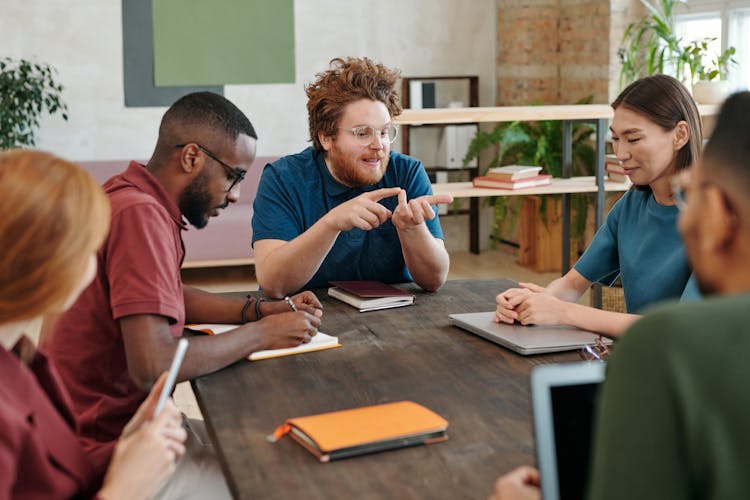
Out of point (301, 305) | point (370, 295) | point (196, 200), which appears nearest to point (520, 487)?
point (196, 200)

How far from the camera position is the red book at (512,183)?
5164mm

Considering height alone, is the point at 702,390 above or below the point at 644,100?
below

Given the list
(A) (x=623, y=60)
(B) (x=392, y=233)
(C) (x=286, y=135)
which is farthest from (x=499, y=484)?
(C) (x=286, y=135)

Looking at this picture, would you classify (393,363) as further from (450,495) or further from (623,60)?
(623,60)

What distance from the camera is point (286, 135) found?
7023mm

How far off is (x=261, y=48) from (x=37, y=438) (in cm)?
587

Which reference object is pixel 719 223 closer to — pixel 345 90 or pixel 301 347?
pixel 301 347

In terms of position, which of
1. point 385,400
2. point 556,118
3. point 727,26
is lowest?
point 385,400

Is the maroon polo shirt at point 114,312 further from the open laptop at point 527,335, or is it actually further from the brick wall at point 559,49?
the brick wall at point 559,49

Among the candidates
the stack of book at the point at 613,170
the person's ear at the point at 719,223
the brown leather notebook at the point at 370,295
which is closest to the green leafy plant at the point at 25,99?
the stack of book at the point at 613,170

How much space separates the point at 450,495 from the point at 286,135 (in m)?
5.87

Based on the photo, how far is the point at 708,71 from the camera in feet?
18.3

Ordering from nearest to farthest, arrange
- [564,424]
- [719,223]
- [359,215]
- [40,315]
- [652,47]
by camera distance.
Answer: [719,223] < [564,424] < [40,315] < [359,215] < [652,47]

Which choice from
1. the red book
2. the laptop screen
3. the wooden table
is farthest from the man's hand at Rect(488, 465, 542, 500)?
the red book
